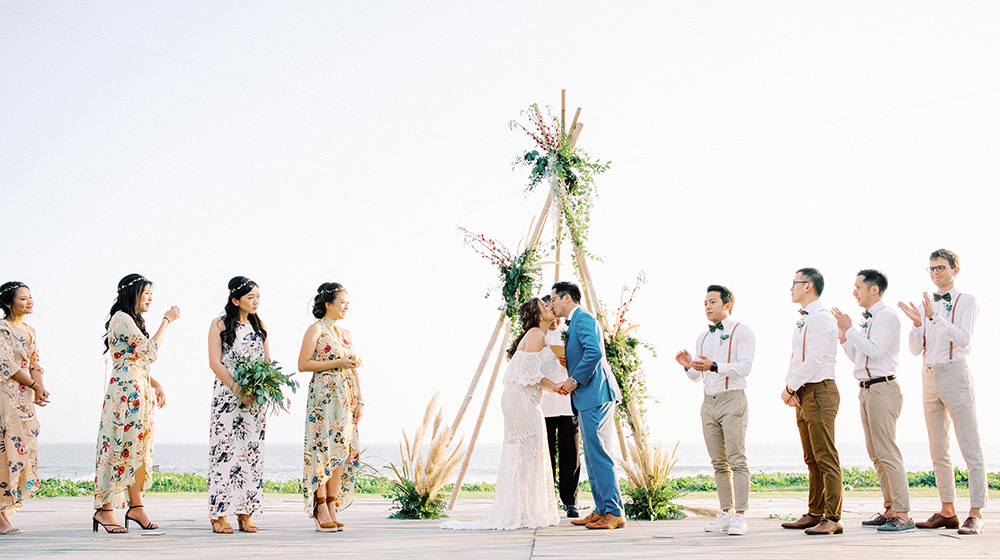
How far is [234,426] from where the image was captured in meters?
A: 5.74

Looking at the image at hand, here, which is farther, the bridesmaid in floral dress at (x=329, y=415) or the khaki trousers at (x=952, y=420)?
the bridesmaid in floral dress at (x=329, y=415)

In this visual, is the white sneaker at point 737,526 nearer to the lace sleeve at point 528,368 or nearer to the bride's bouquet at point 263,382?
the lace sleeve at point 528,368

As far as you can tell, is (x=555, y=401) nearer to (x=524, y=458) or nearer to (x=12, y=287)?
(x=524, y=458)

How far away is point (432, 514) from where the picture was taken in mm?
6969

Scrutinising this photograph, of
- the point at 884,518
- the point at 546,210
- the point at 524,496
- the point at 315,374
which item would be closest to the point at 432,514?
the point at 524,496

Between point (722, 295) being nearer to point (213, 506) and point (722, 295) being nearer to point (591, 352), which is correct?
point (591, 352)

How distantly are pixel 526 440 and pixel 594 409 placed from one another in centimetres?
64

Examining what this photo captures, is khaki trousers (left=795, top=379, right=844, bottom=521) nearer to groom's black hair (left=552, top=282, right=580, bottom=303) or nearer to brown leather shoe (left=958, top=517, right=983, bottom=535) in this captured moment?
brown leather shoe (left=958, top=517, right=983, bottom=535)

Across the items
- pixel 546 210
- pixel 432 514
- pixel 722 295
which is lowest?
pixel 432 514

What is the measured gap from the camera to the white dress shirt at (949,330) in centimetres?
555

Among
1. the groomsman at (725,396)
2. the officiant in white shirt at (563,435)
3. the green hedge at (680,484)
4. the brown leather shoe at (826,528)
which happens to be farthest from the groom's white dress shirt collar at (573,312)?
the green hedge at (680,484)

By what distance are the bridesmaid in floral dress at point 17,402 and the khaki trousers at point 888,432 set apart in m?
6.30

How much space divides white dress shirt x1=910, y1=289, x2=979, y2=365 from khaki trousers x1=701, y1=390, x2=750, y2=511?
1.42 metres

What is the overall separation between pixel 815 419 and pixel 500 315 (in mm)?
2879
